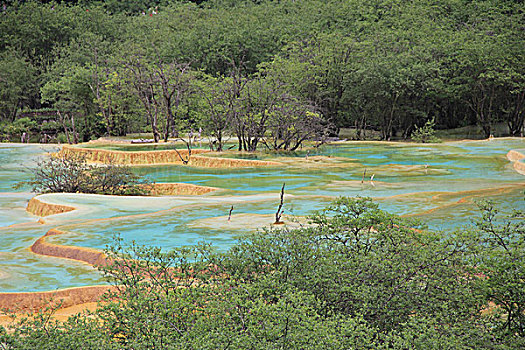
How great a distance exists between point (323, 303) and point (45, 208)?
8565 millimetres

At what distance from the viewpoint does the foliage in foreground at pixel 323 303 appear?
3682 millimetres

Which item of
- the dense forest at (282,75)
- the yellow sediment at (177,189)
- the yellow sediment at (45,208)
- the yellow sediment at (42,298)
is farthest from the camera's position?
the dense forest at (282,75)

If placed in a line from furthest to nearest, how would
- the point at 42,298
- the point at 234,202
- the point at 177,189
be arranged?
the point at 177,189 → the point at 234,202 → the point at 42,298

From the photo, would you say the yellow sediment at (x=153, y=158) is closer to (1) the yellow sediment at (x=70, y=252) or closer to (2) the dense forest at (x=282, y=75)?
(2) the dense forest at (x=282, y=75)

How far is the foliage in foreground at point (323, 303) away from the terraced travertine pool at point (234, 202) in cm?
149

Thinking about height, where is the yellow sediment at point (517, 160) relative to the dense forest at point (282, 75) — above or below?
below

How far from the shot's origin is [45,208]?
37.1ft

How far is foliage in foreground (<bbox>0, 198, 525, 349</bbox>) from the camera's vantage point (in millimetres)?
3682

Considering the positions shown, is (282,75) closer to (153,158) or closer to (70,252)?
(153,158)

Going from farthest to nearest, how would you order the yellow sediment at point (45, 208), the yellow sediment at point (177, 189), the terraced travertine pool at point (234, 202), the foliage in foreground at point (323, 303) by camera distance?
the yellow sediment at point (177, 189)
the yellow sediment at point (45, 208)
the terraced travertine pool at point (234, 202)
the foliage in foreground at point (323, 303)

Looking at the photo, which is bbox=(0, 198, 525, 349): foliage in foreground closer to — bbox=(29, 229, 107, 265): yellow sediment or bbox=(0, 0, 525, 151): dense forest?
bbox=(29, 229, 107, 265): yellow sediment

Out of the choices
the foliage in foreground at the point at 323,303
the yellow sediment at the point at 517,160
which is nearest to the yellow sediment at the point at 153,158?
the yellow sediment at the point at 517,160

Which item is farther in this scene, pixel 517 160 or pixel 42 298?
pixel 517 160

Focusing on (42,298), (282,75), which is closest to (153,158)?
(282,75)
